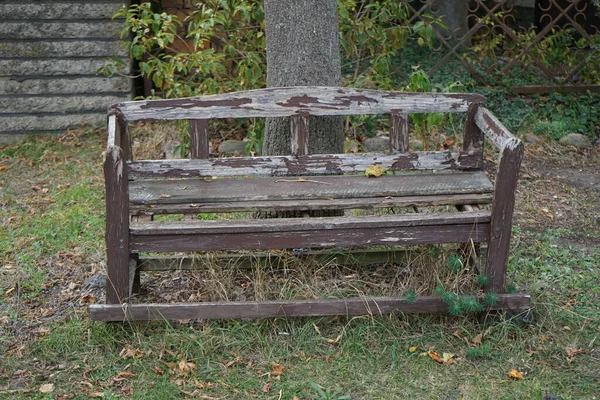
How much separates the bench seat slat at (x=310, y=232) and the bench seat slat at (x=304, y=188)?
29 cm

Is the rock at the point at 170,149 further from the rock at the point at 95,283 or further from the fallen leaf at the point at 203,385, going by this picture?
the fallen leaf at the point at 203,385

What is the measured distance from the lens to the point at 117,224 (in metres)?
3.75

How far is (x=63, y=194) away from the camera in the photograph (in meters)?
6.21

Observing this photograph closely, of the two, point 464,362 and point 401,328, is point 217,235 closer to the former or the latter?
point 401,328

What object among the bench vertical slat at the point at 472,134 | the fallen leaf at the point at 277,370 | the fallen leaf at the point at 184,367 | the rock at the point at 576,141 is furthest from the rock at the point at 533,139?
the fallen leaf at the point at 184,367

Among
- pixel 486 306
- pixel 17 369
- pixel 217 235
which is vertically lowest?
pixel 17 369

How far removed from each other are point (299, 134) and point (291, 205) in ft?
1.65

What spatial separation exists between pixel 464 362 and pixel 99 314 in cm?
181

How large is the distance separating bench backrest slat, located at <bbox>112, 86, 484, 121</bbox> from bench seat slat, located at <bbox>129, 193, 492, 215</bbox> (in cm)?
51

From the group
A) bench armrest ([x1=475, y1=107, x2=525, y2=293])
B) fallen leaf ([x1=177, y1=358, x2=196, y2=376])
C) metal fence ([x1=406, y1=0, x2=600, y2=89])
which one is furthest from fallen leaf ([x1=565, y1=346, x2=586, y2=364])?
metal fence ([x1=406, y1=0, x2=600, y2=89])

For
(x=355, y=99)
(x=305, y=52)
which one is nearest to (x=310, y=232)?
(x=355, y=99)

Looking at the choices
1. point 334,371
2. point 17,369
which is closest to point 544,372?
point 334,371

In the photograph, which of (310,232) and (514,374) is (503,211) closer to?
(514,374)

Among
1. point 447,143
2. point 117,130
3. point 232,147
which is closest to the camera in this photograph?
point 117,130
